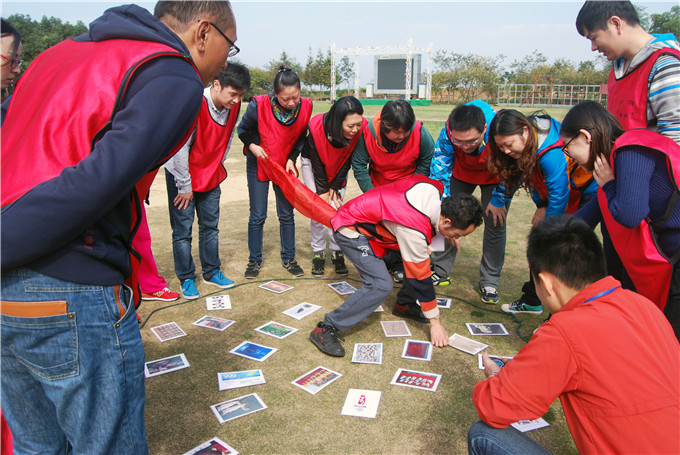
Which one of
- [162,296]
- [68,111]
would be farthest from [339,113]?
[68,111]

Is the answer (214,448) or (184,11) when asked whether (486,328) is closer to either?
(214,448)

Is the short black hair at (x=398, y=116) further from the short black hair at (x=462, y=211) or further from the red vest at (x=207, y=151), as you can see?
the red vest at (x=207, y=151)

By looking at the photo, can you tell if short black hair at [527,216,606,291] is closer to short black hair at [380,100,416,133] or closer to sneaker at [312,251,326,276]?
short black hair at [380,100,416,133]

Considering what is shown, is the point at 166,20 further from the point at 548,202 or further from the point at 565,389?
the point at 548,202

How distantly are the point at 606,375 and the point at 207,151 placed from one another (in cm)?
347

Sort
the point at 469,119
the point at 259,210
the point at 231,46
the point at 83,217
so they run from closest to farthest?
the point at 83,217, the point at 231,46, the point at 469,119, the point at 259,210

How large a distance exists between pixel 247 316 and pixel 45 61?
8.78ft

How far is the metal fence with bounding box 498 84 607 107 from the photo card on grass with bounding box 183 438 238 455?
3558 centimetres

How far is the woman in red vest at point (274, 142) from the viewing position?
411 centimetres

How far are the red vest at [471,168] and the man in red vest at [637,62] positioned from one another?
1.11 metres

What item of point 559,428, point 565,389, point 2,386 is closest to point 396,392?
point 559,428

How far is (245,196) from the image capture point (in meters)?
7.84

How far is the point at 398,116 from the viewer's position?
11.6 ft

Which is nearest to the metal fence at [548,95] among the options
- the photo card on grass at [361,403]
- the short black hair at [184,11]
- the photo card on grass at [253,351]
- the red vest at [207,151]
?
the red vest at [207,151]
